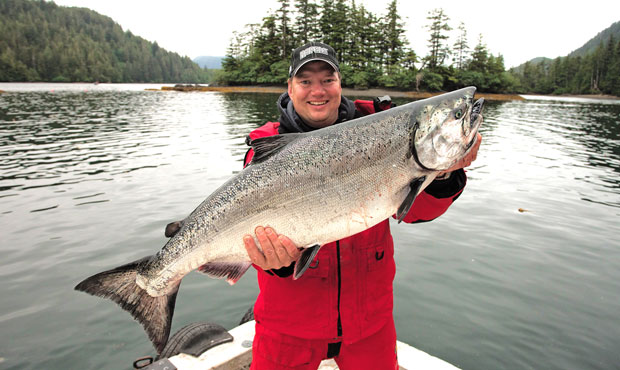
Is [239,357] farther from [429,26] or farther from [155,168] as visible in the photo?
[429,26]

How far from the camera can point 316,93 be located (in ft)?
9.89

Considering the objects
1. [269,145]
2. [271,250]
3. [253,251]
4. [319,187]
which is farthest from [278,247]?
[269,145]

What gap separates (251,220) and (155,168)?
1225 cm

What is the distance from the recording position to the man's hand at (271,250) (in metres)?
2.42

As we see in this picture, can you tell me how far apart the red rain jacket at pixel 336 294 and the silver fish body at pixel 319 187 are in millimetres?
263

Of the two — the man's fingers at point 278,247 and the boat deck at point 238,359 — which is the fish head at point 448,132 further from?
the boat deck at point 238,359


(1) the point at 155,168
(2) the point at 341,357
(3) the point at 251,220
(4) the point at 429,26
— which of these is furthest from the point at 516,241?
(4) the point at 429,26

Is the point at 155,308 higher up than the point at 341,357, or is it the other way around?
the point at 155,308

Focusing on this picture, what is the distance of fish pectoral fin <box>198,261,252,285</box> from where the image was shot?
263 centimetres

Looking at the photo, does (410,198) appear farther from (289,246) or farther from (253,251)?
(253,251)

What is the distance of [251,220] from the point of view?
2.51 m

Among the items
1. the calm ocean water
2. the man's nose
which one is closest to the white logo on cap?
the man's nose

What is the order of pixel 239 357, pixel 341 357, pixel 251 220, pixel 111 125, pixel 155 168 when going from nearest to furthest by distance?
1. pixel 251 220
2. pixel 341 357
3. pixel 239 357
4. pixel 155 168
5. pixel 111 125

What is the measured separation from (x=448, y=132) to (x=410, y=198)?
499mm
